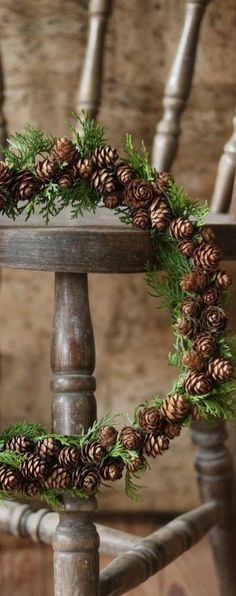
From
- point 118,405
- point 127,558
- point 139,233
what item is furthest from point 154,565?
point 118,405

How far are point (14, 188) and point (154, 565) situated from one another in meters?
0.42

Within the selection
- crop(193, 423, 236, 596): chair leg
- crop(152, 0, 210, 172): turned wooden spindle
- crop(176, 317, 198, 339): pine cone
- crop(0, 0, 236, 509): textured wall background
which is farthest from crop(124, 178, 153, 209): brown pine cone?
crop(0, 0, 236, 509): textured wall background

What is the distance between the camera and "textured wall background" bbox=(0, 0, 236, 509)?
4.93ft

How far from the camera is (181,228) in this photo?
877mm

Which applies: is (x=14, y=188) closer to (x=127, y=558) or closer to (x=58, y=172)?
(x=58, y=172)

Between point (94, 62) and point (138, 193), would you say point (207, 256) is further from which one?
point (94, 62)

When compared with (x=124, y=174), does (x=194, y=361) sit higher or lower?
lower

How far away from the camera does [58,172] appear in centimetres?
88

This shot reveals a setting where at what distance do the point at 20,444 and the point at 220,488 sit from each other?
0.46 m

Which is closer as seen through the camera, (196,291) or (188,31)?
(196,291)

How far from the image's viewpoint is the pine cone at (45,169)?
2.86 ft

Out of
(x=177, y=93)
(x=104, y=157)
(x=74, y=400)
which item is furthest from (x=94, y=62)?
(x=74, y=400)

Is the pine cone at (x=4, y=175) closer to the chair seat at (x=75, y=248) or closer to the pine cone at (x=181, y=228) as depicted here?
the chair seat at (x=75, y=248)

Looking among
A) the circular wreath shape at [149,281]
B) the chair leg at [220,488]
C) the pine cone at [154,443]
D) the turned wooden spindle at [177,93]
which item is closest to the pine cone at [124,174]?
the circular wreath shape at [149,281]
